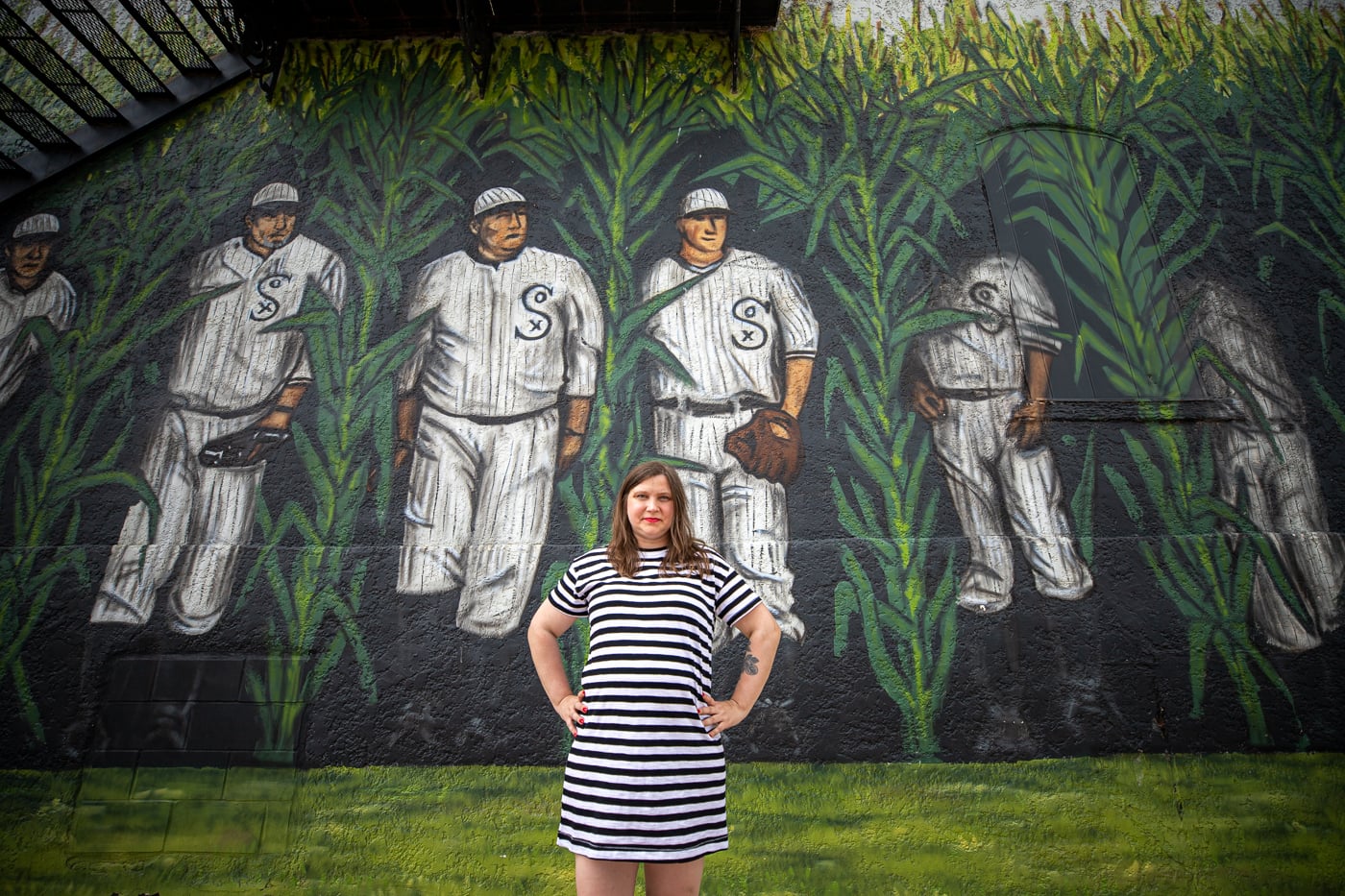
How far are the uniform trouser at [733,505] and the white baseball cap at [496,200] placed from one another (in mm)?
1750

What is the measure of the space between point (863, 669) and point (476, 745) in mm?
2042

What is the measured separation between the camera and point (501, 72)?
17.3ft

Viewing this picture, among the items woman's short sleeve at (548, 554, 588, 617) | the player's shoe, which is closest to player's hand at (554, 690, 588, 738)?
woman's short sleeve at (548, 554, 588, 617)

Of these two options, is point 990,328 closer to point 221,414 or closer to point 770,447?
point 770,447

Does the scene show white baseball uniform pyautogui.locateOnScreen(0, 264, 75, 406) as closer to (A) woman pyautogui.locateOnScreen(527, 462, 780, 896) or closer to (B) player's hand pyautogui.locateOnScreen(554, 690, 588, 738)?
(A) woman pyautogui.locateOnScreen(527, 462, 780, 896)

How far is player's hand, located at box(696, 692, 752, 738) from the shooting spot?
7.25 feet

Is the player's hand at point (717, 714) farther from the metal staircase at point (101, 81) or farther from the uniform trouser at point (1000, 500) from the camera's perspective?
the metal staircase at point (101, 81)

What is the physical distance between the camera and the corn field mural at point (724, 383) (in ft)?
13.0

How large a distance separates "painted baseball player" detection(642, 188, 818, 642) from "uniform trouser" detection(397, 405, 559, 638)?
0.76m

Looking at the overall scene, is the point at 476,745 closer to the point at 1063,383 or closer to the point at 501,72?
the point at 1063,383

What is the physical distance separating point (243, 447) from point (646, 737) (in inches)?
135

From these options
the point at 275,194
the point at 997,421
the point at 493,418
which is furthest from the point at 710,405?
the point at 275,194

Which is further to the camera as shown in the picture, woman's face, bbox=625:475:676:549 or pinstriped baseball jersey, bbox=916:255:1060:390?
pinstriped baseball jersey, bbox=916:255:1060:390

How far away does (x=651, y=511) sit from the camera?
2406mm
